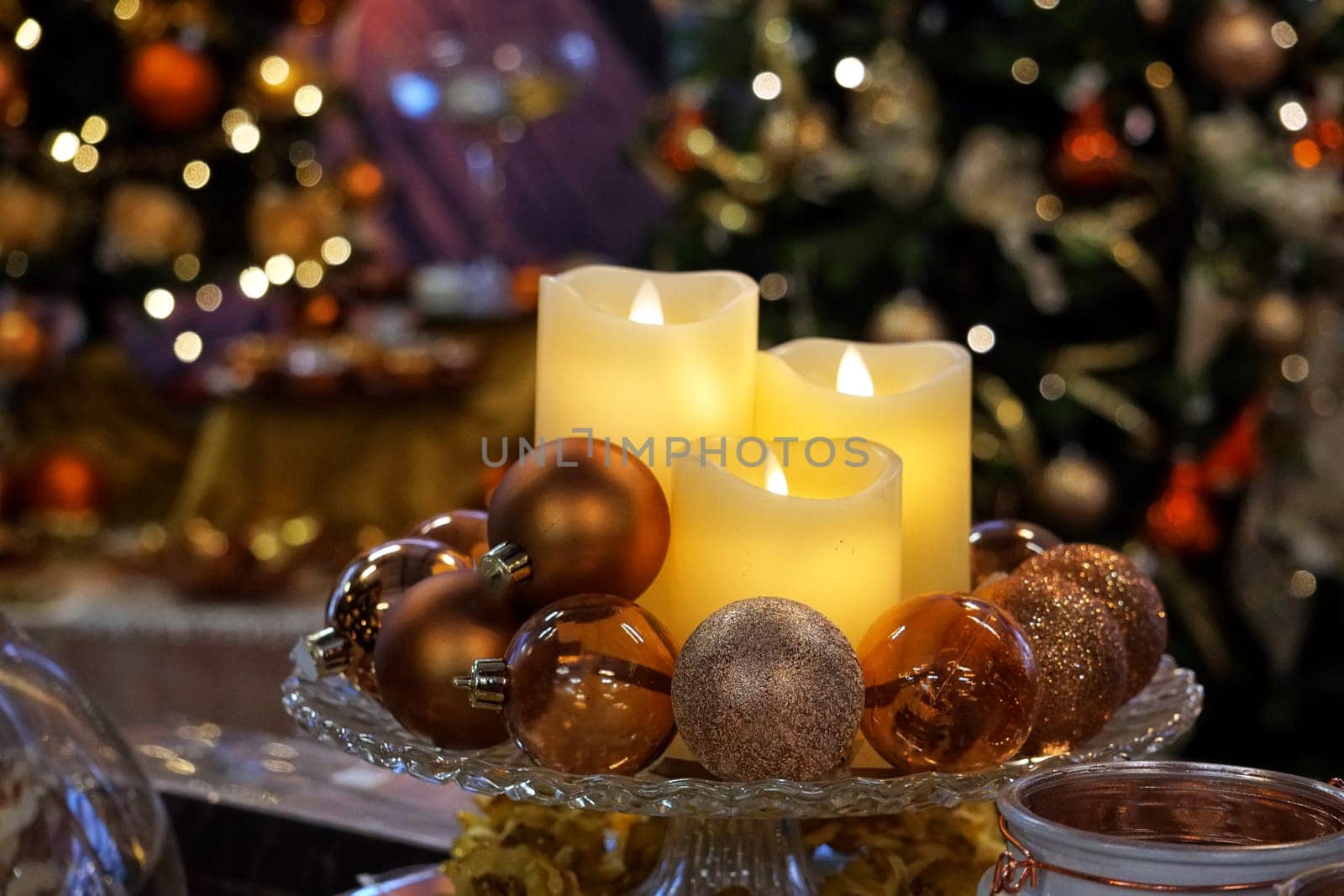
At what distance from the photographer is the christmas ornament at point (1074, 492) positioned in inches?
84.6

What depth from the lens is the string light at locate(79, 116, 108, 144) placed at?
2652 mm

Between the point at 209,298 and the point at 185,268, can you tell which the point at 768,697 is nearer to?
the point at 185,268

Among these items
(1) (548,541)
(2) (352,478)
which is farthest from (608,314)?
(2) (352,478)

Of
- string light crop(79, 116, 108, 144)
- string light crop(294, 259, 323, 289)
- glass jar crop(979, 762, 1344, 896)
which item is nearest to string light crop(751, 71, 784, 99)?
string light crop(294, 259, 323, 289)

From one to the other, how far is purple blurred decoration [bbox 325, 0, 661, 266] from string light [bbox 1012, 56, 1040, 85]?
5.21 ft

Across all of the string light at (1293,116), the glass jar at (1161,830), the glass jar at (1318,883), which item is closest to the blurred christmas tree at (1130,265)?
the string light at (1293,116)

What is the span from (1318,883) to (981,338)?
184cm

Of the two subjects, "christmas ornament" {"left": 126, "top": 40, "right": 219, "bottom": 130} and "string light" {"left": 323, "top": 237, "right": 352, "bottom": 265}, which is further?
"string light" {"left": 323, "top": 237, "right": 352, "bottom": 265}

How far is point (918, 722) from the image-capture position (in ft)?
2.15

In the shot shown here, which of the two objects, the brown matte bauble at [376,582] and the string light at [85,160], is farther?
the string light at [85,160]

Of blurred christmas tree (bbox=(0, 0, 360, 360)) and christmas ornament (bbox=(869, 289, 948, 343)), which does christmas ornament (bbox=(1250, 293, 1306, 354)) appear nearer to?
christmas ornament (bbox=(869, 289, 948, 343))

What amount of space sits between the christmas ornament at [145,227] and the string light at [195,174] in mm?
46

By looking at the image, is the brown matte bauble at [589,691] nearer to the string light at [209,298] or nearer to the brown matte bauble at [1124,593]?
the brown matte bauble at [1124,593]

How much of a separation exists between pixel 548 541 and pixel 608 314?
0.15 metres
